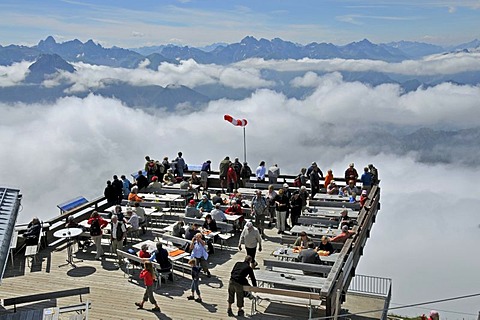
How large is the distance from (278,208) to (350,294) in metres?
6.09

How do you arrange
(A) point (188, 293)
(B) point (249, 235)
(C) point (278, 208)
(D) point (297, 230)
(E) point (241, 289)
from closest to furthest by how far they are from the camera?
(E) point (241, 289), (A) point (188, 293), (B) point (249, 235), (D) point (297, 230), (C) point (278, 208)

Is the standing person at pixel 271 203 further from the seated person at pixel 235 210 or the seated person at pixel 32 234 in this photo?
the seated person at pixel 32 234

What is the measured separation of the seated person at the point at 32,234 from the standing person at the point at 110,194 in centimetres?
372

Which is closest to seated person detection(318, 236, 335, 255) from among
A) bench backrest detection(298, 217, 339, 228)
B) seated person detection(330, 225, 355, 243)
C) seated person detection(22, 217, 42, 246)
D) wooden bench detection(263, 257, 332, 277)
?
seated person detection(330, 225, 355, 243)

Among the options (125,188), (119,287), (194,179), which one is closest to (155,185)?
(125,188)

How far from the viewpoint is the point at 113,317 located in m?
13.1

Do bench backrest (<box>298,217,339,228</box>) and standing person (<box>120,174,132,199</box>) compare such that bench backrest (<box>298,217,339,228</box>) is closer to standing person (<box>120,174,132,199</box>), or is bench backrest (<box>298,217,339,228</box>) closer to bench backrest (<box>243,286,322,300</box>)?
bench backrest (<box>243,286,322,300</box>)

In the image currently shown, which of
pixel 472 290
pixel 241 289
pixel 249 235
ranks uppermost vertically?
pixel 249 235

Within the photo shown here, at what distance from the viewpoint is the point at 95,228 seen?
16.8 m

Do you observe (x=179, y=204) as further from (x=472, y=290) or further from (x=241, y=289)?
(x=472, y=290)

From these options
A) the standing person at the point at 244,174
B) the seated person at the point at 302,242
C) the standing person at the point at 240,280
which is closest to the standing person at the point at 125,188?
the standing person at the point at 244,174

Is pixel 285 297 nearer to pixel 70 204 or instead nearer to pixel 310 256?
pixel 310 256

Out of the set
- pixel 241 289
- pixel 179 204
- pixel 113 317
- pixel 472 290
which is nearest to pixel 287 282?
pixel 241 289

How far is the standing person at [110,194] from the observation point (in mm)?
21250
